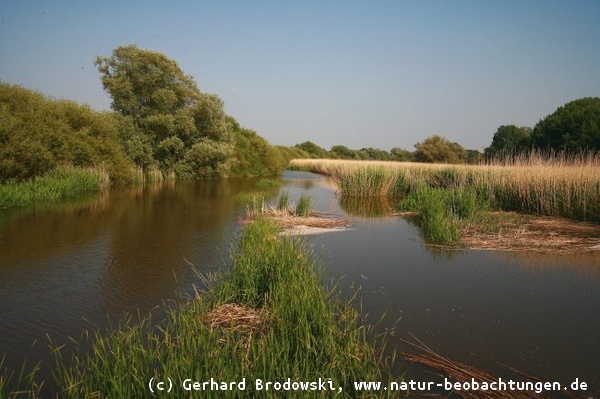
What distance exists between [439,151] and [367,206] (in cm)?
3182

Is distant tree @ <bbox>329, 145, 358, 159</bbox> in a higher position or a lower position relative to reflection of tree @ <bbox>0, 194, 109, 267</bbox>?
higher

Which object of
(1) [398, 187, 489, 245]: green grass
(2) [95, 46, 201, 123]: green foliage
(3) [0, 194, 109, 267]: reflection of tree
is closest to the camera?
(3) [0, 194, 109, 267]: reflection of tree

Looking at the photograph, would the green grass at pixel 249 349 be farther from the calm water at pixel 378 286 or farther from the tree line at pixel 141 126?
the tree line at pixel 141 126

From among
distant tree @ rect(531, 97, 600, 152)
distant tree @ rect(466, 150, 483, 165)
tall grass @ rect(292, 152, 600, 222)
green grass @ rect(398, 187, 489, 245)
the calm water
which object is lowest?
the calm water

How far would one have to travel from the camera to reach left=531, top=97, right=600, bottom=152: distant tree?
33312 millimetres

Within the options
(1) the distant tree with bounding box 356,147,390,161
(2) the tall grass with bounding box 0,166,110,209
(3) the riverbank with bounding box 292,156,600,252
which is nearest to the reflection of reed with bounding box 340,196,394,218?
(3) the riverbank with bounding box 292,156,600,252

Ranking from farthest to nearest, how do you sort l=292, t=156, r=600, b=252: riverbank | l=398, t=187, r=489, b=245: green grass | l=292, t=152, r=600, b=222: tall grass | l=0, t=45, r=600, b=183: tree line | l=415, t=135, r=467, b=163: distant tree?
→ l=415, t=135, r=467, b=163: distant tree, l=0, t=45, r=600, b=183: tree line, l=292, t=152, r=600, b=222: tall grass, l=398, t=187, r=489, b=245: green grass, l=292, t=156, r=600, b=252: riverbank

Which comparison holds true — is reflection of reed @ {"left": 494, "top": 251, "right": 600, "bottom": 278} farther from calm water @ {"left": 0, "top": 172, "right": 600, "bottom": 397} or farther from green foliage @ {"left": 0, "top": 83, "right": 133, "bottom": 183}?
green foliage @ {"left": 0, "top": 83, "right": 133, "bottom": 183}

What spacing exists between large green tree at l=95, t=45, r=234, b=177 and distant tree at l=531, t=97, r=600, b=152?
91.1 ft

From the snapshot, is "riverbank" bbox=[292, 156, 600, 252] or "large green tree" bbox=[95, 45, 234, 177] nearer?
"riverbank" bbox=[292, 156, 600, 252]

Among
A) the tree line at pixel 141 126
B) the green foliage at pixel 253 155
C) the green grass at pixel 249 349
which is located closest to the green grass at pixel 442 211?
the green grass at pixel 249 349

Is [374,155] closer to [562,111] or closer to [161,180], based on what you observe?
[562,111]

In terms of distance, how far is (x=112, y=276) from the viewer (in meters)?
6.01

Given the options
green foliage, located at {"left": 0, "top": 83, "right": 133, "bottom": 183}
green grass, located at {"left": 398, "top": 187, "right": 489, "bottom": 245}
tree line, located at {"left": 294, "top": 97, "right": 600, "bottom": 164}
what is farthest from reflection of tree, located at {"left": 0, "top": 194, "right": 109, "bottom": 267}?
tree line, located at {"left": 294, "top": 97, "right": 600, "bottom": 164}
